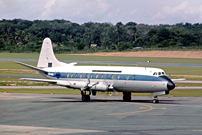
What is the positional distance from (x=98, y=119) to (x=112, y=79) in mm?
13681

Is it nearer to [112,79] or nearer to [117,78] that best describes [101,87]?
[112,79]

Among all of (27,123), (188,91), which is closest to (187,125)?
(27,123)

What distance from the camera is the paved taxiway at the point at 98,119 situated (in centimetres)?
2298

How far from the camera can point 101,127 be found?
24.2 meters

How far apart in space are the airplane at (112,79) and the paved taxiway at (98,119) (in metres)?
3.05

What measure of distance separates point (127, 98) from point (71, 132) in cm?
2160

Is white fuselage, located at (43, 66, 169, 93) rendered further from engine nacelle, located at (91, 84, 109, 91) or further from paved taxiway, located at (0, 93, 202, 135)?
paved taxiway, located at (0, 93, 202, 135)

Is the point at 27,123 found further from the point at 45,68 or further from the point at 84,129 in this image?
the point at 45,68

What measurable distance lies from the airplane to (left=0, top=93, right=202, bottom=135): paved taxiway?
3049 millimetres

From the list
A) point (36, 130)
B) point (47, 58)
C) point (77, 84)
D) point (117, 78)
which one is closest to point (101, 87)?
point (117, 78)

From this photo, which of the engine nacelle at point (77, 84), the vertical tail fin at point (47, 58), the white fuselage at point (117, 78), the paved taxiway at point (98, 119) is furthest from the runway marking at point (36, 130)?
the vertical tail fin at point (47, 58)

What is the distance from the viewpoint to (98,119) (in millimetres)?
28172

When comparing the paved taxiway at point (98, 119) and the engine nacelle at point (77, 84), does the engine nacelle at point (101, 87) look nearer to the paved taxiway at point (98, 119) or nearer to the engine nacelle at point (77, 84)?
the engine nacelle at point (77, 84)

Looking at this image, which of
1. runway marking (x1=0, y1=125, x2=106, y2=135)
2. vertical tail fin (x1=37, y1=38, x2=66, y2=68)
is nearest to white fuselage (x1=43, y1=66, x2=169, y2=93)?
vertical tail fin (x1=37, y1=38, x2=66, y2=68)
